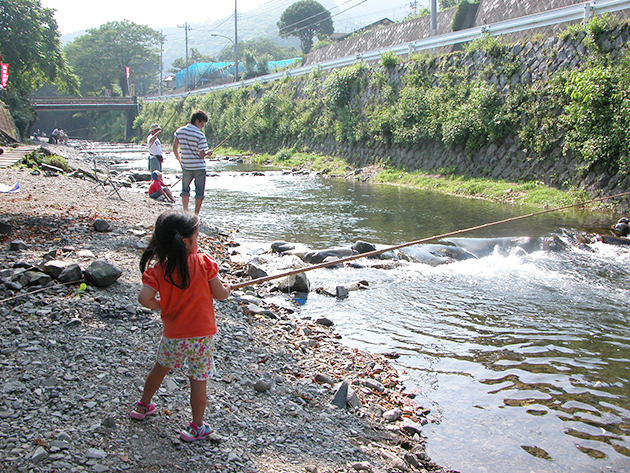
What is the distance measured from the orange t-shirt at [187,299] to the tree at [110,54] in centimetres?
7238

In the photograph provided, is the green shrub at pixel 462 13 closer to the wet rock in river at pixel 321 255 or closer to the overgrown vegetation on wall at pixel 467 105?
the overgrown vegetation on wall at pixel 467 105

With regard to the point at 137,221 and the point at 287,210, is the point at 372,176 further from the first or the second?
the point at 137,221

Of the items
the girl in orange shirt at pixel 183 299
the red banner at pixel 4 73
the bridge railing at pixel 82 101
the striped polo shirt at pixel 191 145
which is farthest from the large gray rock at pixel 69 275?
the bridge railing at pixel 82 101

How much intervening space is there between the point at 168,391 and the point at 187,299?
0.87 m

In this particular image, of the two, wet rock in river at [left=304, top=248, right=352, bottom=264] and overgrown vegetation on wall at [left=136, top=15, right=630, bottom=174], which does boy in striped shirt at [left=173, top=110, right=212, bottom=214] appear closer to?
wet rock in river at [left=304, top=248, right=352, bottom=264]

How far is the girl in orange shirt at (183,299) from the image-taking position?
3.07 meters

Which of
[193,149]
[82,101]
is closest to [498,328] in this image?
[193,149]

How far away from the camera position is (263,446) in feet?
10.7

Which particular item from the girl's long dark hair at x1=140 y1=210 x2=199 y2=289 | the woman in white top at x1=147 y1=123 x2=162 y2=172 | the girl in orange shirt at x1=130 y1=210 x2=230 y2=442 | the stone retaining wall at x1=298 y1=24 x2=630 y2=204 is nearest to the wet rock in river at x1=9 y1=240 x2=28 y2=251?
the girl in orange shirt at x1=130 y1=210 x2=230 y2=442

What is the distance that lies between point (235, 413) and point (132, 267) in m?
2.90

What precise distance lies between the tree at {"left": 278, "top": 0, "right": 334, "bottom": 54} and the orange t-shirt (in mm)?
67788

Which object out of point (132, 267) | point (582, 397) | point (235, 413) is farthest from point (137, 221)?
point (582, 397)

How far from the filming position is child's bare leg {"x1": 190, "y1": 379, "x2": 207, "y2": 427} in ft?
10.3

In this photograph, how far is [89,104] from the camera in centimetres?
5006
